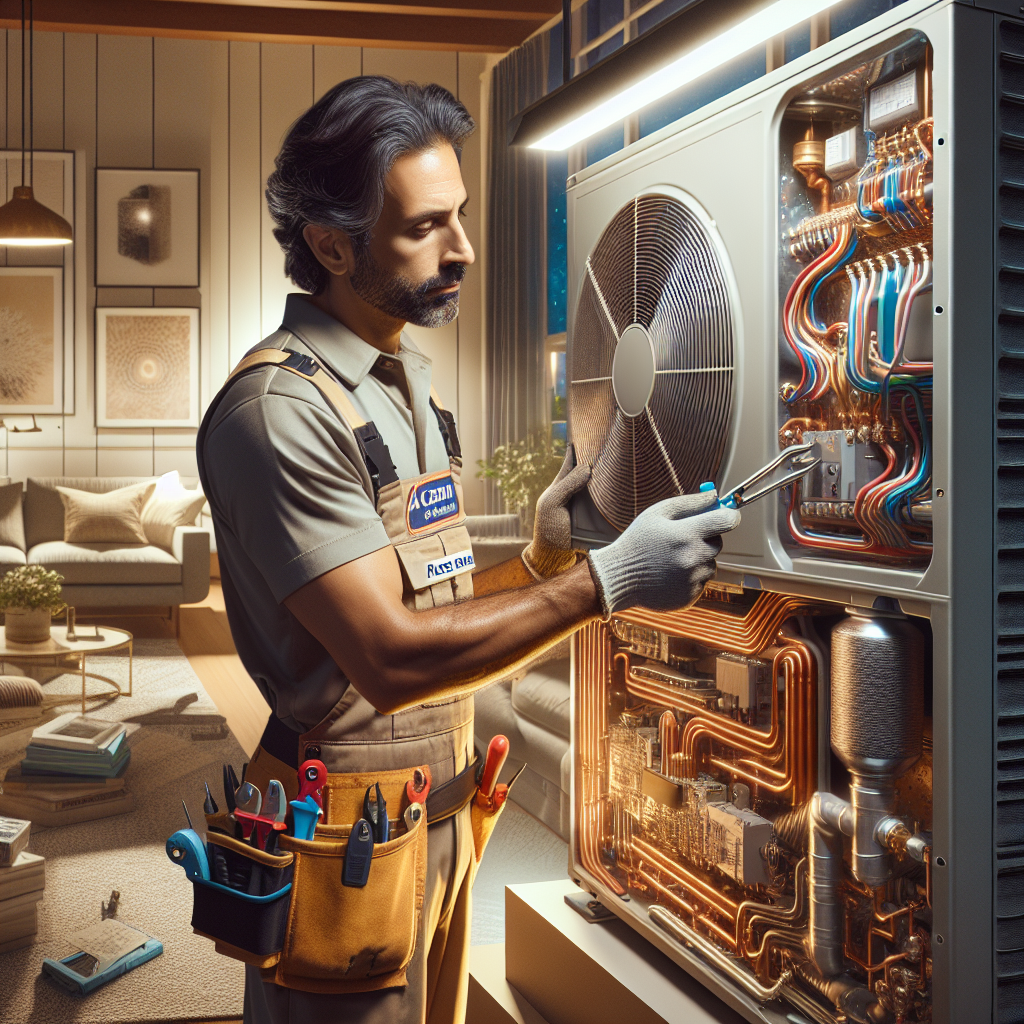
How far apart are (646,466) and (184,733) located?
11.9 ft

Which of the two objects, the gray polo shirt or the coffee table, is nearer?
the gray polo shirt

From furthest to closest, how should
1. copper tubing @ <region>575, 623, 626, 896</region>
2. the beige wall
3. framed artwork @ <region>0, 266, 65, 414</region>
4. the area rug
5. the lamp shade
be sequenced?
the beige wall → framed artwork @ <region>0, 266, 65, 414</region> → the lamp shade → the area rug → copper tubing @ <region>575, 623, 626, 896</region>

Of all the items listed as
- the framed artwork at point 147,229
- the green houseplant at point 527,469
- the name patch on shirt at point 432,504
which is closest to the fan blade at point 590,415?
the name patch on shirt at point 432,504

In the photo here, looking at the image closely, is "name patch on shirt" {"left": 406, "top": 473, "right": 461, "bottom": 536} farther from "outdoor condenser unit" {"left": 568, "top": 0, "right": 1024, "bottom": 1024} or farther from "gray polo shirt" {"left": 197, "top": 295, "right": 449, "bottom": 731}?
"outdoor condenser unit" {"left": 568, "top": 0, "right": 1024, "bottom": 1024}

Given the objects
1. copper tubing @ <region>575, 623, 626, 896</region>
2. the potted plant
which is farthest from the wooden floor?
copper tubing @ <region>575, 623, 626, 896</region>

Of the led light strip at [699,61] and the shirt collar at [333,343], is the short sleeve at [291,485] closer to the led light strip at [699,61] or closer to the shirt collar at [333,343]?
the shirt collar at [333,343]

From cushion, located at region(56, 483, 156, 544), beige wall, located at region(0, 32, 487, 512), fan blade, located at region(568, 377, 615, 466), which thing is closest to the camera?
fan blade, located at region(568, 377, 615, 466)

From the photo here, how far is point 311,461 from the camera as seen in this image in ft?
4.07

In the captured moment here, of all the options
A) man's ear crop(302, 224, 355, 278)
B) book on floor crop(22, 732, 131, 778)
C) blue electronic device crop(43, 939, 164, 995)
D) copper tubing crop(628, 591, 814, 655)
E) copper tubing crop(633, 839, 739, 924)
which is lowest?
blue electronic device crop(43, 939, 164, 995)

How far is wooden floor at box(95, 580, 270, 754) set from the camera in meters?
5.08

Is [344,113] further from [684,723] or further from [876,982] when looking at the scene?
[876,982]

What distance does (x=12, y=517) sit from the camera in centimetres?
733

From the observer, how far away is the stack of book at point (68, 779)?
3814 mm

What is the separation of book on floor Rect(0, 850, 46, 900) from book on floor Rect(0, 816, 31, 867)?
19 millimetres
